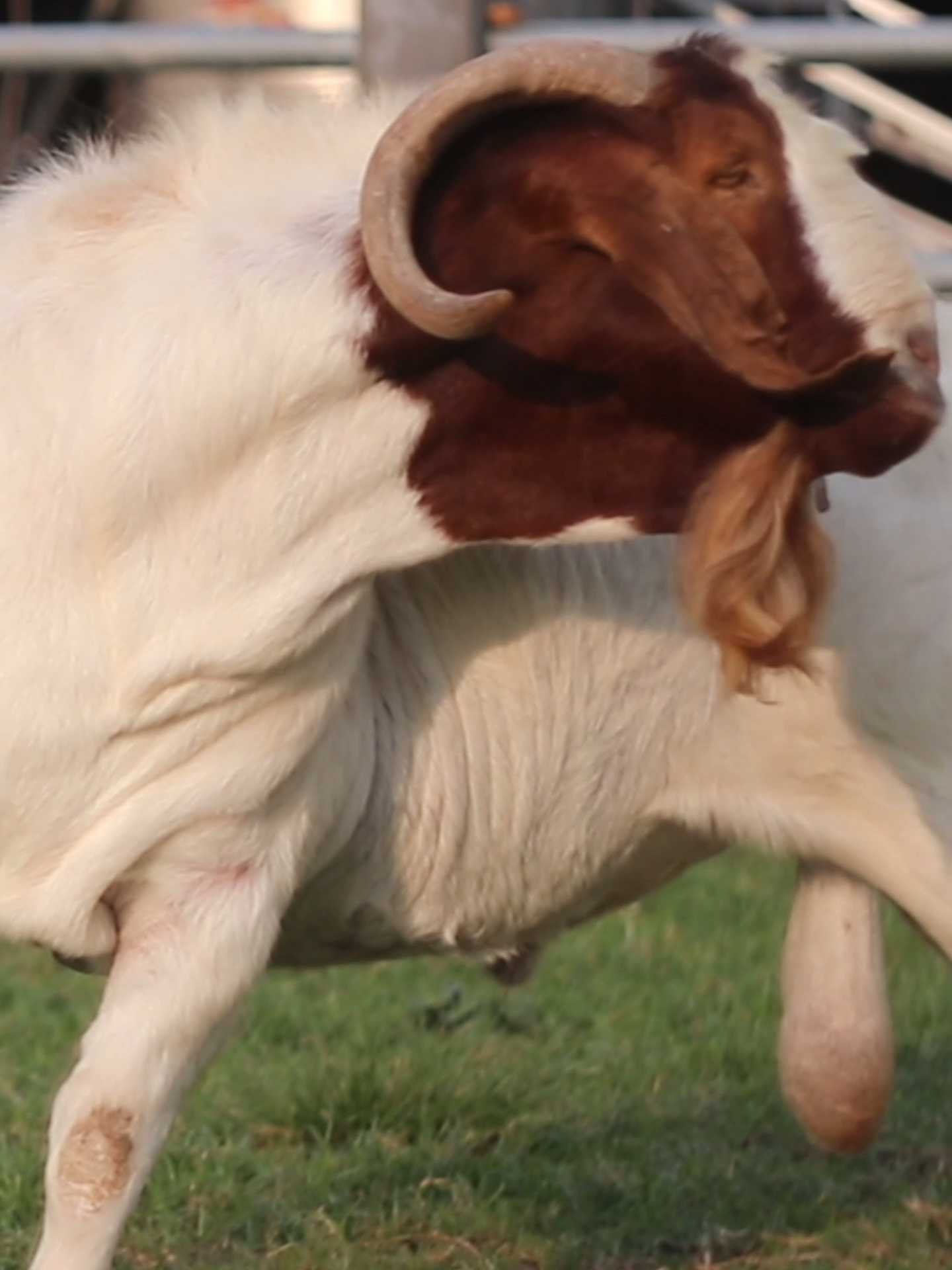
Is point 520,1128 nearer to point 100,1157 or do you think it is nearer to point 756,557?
point 100,1157

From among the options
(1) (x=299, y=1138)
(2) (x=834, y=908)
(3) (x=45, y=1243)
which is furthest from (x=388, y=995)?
(3) (x=45, y=1243)

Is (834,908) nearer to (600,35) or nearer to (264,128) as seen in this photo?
(264,128)

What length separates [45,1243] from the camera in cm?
330

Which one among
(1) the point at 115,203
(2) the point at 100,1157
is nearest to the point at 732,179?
(1) the point at 115,203

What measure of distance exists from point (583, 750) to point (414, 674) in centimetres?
29

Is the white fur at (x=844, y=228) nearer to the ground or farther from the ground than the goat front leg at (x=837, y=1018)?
farther from the ground

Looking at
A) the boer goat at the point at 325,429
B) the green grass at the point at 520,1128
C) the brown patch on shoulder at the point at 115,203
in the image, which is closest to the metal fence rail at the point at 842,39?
the green grass at the point at 520,1128

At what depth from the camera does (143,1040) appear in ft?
10.7

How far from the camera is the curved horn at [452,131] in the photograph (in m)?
3.01

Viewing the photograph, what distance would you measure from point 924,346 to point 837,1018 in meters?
1.49

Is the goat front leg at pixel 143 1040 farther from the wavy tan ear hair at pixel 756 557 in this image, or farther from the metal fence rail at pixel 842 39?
the metal fence rail at pixel 842 39

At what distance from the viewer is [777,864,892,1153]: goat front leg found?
4.35 metres

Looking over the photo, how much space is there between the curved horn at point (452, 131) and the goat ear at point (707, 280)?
130 millimetres

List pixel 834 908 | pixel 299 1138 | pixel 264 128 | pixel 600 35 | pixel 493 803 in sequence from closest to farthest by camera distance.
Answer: pixel 264 128 → pixel 493 803 → pixel 834 908 → pixel 299 1138 → pixel 600 35
